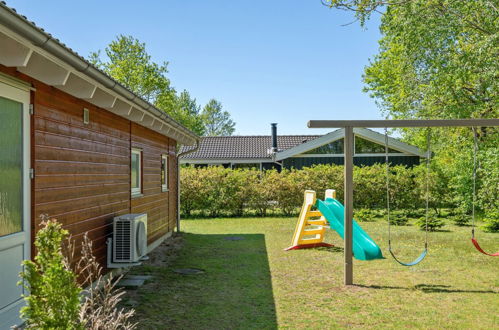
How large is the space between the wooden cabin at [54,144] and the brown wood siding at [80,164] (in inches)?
0.4

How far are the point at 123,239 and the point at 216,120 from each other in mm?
61681

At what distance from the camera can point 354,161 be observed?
22.1m

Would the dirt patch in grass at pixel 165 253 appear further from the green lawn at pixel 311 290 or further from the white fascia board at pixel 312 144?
the white fascia board at pixel 312 144

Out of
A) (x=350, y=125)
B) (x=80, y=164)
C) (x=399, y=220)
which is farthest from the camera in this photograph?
(x=399, y=220)

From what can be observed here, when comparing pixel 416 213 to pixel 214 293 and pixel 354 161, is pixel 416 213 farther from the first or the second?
pixel 214 293

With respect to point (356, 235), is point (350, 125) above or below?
above

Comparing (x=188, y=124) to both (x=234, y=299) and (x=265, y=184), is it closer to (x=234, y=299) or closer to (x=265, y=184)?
(x=265, y=184)

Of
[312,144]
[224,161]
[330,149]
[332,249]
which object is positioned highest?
[312,144]

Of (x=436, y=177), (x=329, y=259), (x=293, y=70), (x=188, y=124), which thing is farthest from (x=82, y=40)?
(x=329, y=259)

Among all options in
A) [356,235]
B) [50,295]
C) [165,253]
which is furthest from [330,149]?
[50,295]

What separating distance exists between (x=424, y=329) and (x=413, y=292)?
5.03 ft

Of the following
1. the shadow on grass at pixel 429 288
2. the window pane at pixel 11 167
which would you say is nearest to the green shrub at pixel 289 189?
the shadow on grass at pixel 429 288

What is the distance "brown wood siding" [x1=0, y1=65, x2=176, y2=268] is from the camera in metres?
4.27

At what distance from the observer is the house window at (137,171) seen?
8133 millimetres
